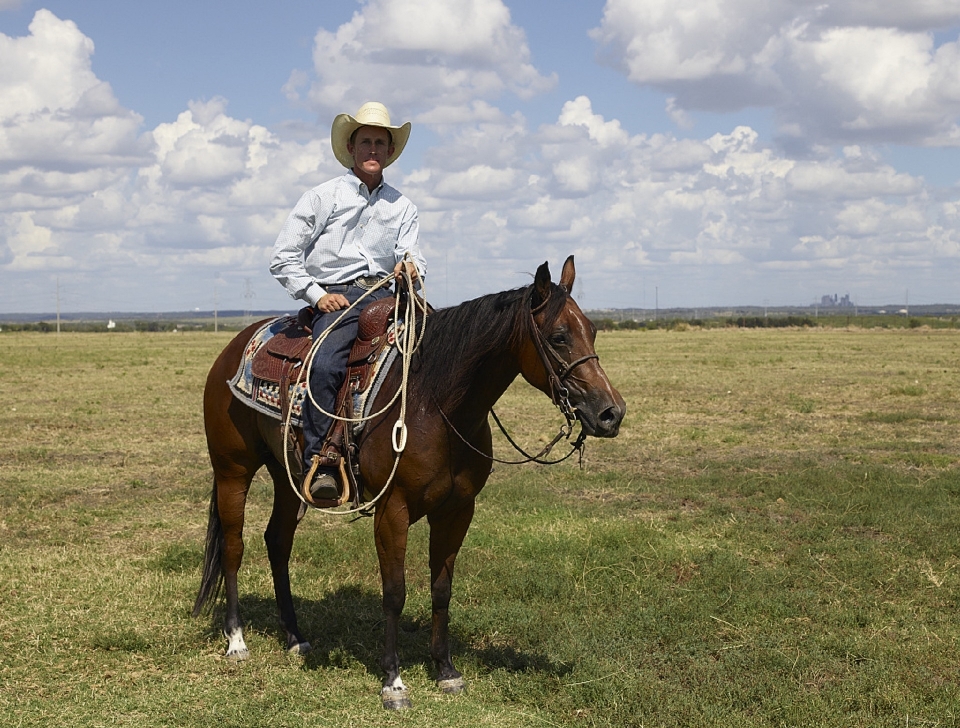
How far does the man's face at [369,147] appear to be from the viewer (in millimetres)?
5980

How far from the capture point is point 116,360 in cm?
3659

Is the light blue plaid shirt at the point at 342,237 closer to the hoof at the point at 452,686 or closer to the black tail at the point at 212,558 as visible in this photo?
the black tail at the point at 212,558

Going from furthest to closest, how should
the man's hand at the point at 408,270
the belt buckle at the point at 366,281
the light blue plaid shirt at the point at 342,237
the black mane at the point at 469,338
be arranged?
1. the belt buckle at the point at 366,281
2. the light blue plaid shirt at the point at 342,237
3. the man's hand at the point at 408,270
4. the black mane at the point at 469,338

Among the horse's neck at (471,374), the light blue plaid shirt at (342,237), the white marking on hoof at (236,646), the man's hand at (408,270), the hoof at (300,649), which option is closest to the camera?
the horse's neck at (471,374)

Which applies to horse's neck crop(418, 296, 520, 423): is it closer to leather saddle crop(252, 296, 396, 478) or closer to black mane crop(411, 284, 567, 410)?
black mane crop(411, 284, 567, 410)

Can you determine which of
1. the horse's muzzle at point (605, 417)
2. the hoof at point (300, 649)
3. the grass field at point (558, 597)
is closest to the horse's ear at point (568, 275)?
the horse's muzzle at point (605, 417)

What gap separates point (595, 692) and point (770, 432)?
11.1 metres

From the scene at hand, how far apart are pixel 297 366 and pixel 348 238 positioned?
903 mm

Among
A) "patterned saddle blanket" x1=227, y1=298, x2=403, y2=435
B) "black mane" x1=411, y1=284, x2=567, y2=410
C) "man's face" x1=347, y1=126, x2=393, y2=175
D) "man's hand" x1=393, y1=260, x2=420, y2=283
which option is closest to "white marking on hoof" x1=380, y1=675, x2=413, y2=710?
"patterned saddle blanket" x1=227, y1=298, x2=403, y2=435

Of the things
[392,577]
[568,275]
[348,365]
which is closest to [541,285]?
[568,275]

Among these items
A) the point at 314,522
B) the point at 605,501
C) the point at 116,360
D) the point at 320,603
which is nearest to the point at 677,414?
the point at 605,501

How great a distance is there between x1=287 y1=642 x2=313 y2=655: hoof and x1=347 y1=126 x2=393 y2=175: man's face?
3.21 meters

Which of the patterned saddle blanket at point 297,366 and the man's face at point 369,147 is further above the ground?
the man's face at point 369,147

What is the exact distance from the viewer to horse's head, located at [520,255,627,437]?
4742mm
